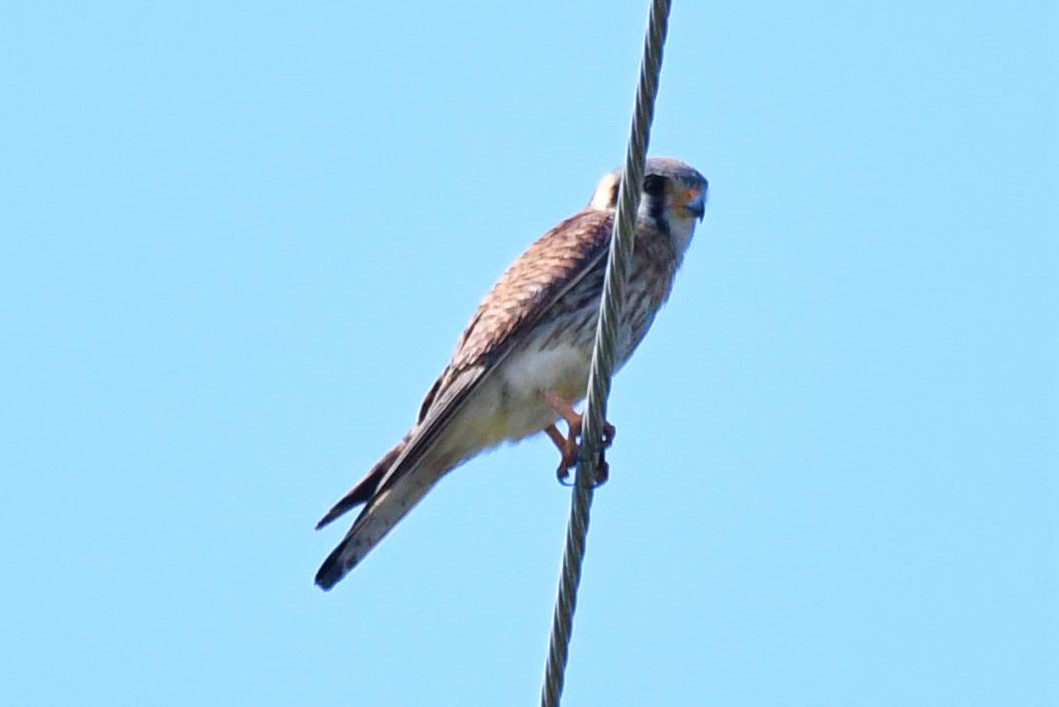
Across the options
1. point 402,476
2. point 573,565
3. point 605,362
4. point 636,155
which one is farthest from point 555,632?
point 402,476

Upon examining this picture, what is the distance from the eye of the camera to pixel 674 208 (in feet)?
19.7

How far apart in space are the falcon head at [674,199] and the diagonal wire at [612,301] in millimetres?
2323

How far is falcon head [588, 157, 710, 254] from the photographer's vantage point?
235 inches

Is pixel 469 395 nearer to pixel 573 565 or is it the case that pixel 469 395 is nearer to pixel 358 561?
pixel 358 561

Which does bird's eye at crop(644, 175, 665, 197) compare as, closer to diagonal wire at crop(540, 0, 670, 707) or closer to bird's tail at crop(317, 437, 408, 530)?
bird's tail at crop(317, 437, 408, 530)

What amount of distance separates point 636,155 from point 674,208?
8.74 ft

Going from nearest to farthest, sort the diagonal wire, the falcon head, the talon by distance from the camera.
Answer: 1. the diagonal wire
2. the talon
3. the falcon head

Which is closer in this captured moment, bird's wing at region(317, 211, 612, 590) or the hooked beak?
bird's wing at region(317, 211, 612, 590)

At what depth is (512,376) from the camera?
17.6 feet

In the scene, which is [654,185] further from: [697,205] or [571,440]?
[571,440]

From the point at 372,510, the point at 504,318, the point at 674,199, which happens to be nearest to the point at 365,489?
the point at 372,510

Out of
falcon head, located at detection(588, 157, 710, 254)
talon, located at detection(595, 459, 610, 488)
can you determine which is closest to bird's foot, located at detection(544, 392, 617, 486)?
talon, located at detection(595, 459, 610, 488)

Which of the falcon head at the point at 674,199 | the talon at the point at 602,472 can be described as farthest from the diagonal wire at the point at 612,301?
the falcon head at the point at 674,199

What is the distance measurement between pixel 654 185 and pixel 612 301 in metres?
2.56
